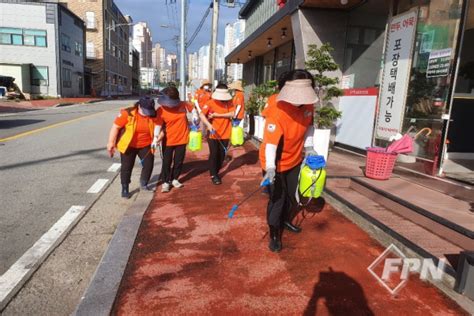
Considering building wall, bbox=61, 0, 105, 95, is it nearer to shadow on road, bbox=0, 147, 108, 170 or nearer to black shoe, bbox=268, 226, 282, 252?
shadow on road, bbox=0, 147, 108, 170

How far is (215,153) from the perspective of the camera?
6.29 metres

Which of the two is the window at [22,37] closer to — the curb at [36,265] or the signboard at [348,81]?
the signboard at [348,81]

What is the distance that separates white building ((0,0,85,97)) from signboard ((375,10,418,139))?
3468cm

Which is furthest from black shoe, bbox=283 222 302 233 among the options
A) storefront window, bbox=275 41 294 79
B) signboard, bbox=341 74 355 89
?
storefront window, bbox=275 41 294 79

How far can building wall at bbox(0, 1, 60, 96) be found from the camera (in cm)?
3434

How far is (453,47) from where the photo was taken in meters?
5.92

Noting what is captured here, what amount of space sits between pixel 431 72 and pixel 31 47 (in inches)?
1495

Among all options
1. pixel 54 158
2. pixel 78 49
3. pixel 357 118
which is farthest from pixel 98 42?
pixel 357 118

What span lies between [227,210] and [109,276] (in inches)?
82.0

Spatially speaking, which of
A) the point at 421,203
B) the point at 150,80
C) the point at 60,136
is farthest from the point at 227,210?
the point at 150,80

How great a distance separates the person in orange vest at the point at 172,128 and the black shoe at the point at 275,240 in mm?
2613

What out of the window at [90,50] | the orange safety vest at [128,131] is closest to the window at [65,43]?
the window at [90,50]

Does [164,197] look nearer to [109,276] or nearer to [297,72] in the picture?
[109,276]

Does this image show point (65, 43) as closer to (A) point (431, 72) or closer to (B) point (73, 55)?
(B) point (73, 55)
